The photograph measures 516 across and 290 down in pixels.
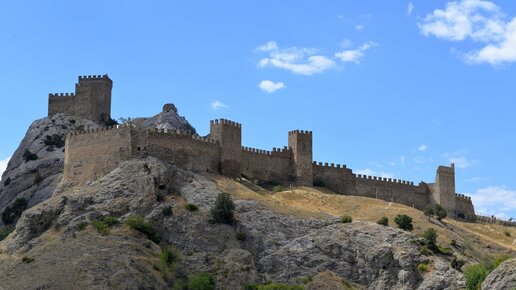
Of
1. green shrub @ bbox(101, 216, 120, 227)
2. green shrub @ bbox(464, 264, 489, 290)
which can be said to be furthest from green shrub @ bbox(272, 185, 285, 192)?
green shrub @ bbox(464, 264, 489, 290)

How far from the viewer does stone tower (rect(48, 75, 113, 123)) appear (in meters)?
102

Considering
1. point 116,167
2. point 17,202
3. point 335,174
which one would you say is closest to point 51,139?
point 17,202

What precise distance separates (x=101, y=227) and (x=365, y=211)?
26.5 m

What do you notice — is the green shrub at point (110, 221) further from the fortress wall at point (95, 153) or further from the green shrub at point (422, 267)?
the green shrub at point (422, 267)

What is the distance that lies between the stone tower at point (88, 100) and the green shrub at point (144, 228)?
112 feet

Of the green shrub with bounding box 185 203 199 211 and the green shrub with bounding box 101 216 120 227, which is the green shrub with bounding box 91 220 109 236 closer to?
the green shrub with bounding box 101 216 120 227

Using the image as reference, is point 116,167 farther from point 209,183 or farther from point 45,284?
point 45,284

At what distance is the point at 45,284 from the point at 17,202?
30542 mm

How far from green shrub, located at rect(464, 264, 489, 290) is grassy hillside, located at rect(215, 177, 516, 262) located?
7150 millimetres

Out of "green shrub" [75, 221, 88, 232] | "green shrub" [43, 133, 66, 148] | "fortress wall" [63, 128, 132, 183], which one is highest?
"green shrub" [43, 133, 66, 148]

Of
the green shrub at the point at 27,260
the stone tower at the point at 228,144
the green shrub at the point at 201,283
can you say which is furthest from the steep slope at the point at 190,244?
the stone tower at the point at 228,144

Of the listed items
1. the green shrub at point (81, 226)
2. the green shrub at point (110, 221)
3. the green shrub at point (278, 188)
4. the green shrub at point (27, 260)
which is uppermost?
the green shrub at point (278, 188)

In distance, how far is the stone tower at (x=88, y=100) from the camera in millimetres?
101500

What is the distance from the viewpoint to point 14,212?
88062 millimetres
